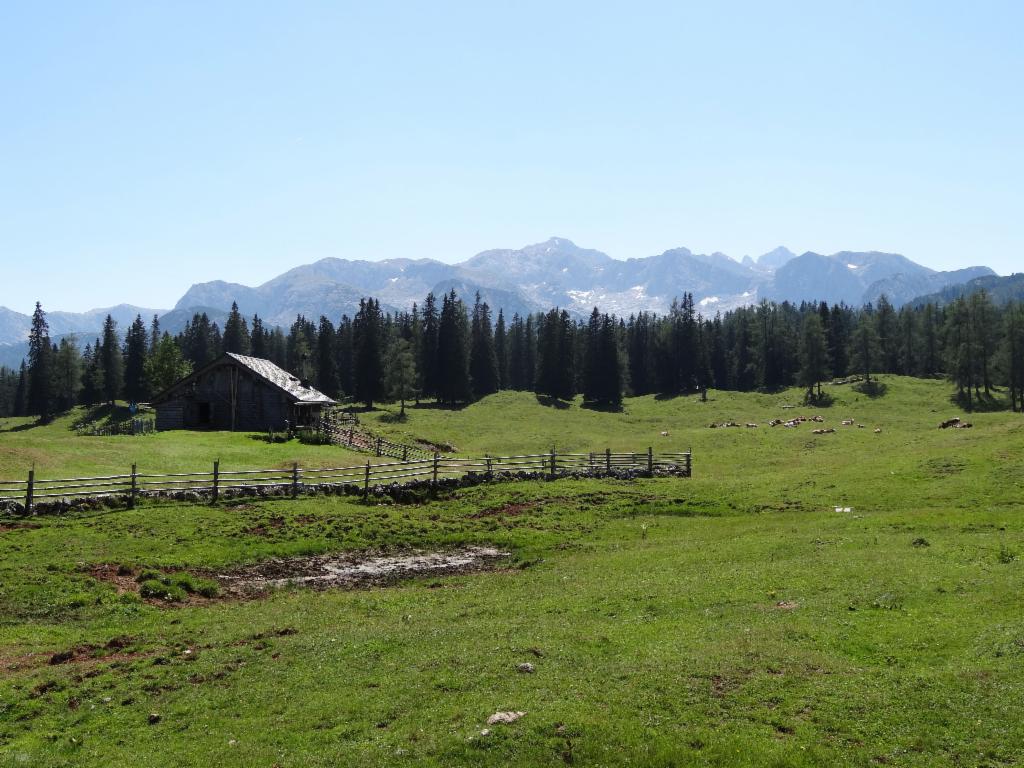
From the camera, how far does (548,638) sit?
17438mm

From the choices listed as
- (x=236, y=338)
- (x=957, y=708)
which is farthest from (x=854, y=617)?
(x=236, y=338)

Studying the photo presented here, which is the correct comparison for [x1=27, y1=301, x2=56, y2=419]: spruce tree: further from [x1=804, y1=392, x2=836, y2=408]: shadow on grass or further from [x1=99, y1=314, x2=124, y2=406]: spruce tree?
[x1=804, y1=392, x2=836, y2=408]: shadow on grass

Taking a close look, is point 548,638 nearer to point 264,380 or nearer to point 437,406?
point 264,380

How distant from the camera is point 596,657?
15.9 m

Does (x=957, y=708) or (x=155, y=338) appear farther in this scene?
(x=155, y=338)

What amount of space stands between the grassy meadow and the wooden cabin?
32.4 metres

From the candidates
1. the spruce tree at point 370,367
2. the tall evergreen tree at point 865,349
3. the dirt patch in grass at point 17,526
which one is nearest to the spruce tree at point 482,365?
the spruce tree at point 370,367

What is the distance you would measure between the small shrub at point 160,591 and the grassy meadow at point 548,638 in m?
0.55

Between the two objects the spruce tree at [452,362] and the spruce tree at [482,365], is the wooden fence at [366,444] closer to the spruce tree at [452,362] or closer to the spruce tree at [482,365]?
the spruce tree at [452,362]

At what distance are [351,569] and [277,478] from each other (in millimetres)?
13060

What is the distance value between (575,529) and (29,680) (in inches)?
924

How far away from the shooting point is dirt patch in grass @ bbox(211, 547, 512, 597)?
25.4m

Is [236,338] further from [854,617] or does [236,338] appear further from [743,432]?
[854,617]

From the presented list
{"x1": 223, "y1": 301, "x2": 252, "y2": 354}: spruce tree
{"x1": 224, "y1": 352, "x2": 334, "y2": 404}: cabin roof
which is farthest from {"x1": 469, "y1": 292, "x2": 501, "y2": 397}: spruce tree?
{"x1": 224, "y1": 352, "x2": 334, "y2": 404}: cabin roof
